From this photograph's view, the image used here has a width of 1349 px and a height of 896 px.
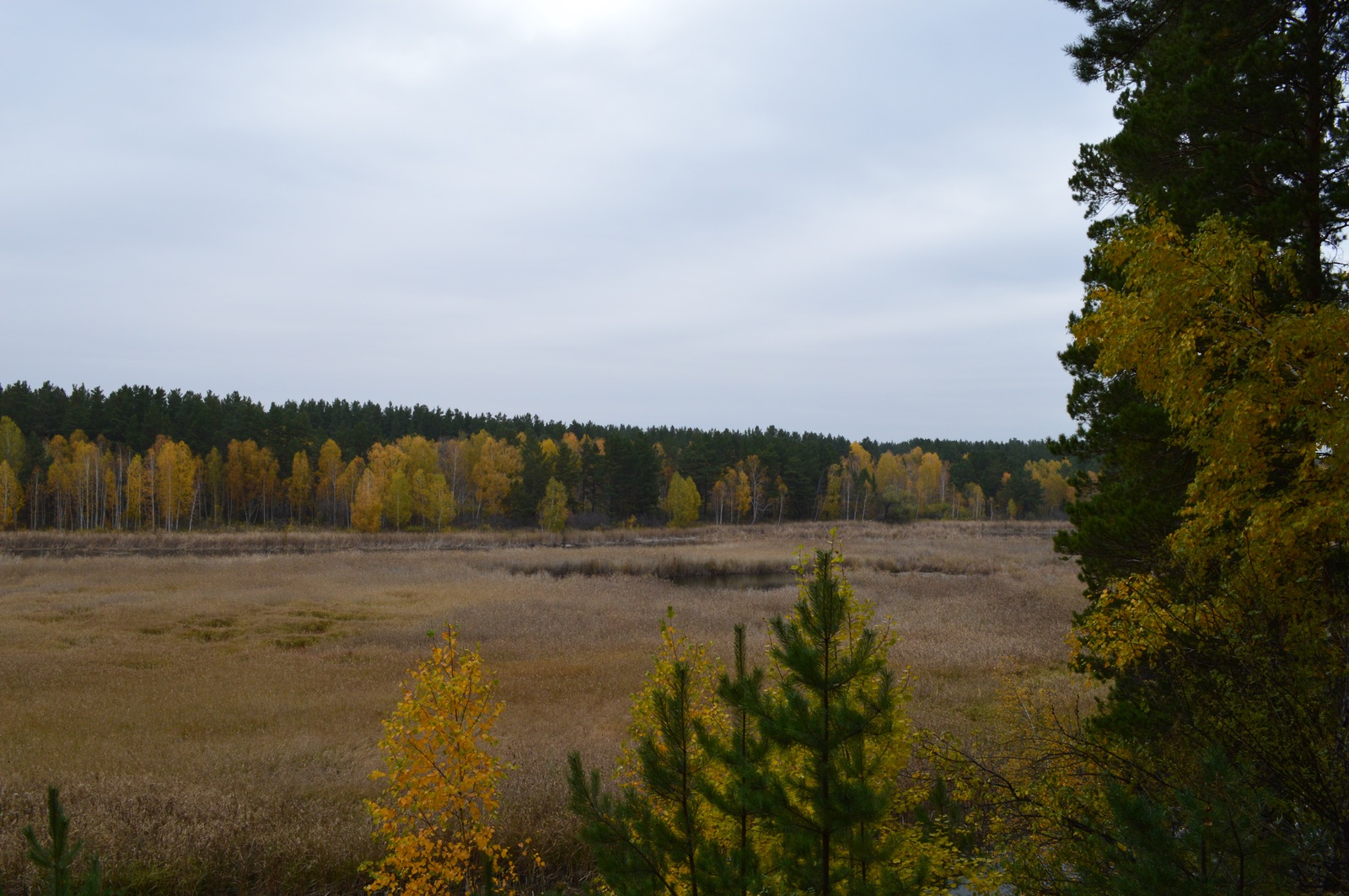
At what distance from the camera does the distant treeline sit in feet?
217

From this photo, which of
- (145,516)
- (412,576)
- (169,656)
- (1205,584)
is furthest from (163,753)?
(145,516)

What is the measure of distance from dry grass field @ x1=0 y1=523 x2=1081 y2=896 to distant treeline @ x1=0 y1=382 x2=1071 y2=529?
27.4 meters

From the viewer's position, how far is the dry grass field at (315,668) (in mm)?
8625

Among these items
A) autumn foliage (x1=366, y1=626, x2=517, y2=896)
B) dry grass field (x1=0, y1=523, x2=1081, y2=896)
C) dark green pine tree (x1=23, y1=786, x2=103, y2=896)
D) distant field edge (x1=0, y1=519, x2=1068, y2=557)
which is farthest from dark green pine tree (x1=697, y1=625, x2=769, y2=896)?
distant field edge (x1=0, y1=519, x2=1068, y2=557)

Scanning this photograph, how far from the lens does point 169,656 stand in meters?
18.3

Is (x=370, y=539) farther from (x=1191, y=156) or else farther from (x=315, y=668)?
(x=1191, y=156)

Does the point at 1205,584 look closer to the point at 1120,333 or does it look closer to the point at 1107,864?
the point at 1120,333

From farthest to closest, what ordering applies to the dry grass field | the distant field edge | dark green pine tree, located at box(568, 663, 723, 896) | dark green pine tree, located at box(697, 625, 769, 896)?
the distant field edge < the dry grass field < dark green pine tree, located at box(568, 663, 723, 896) < dark green pine tree, located at box(697, 625, 769, 896)

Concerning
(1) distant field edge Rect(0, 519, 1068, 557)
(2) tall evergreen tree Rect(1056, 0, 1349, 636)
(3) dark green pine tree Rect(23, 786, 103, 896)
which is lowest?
(1) distant field edge Rect(0, 519, 1068, 557)

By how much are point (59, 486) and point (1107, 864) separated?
83466mm

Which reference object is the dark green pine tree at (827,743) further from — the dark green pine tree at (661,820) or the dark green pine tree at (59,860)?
the dark green pine tree at (59,860)

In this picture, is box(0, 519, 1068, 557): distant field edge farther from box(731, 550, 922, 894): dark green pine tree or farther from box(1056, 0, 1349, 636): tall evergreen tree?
box(731, 550, 922, 894): dark green pine tree

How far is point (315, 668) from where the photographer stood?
58.2 ft

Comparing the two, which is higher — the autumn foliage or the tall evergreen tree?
the tall evergreen tree
